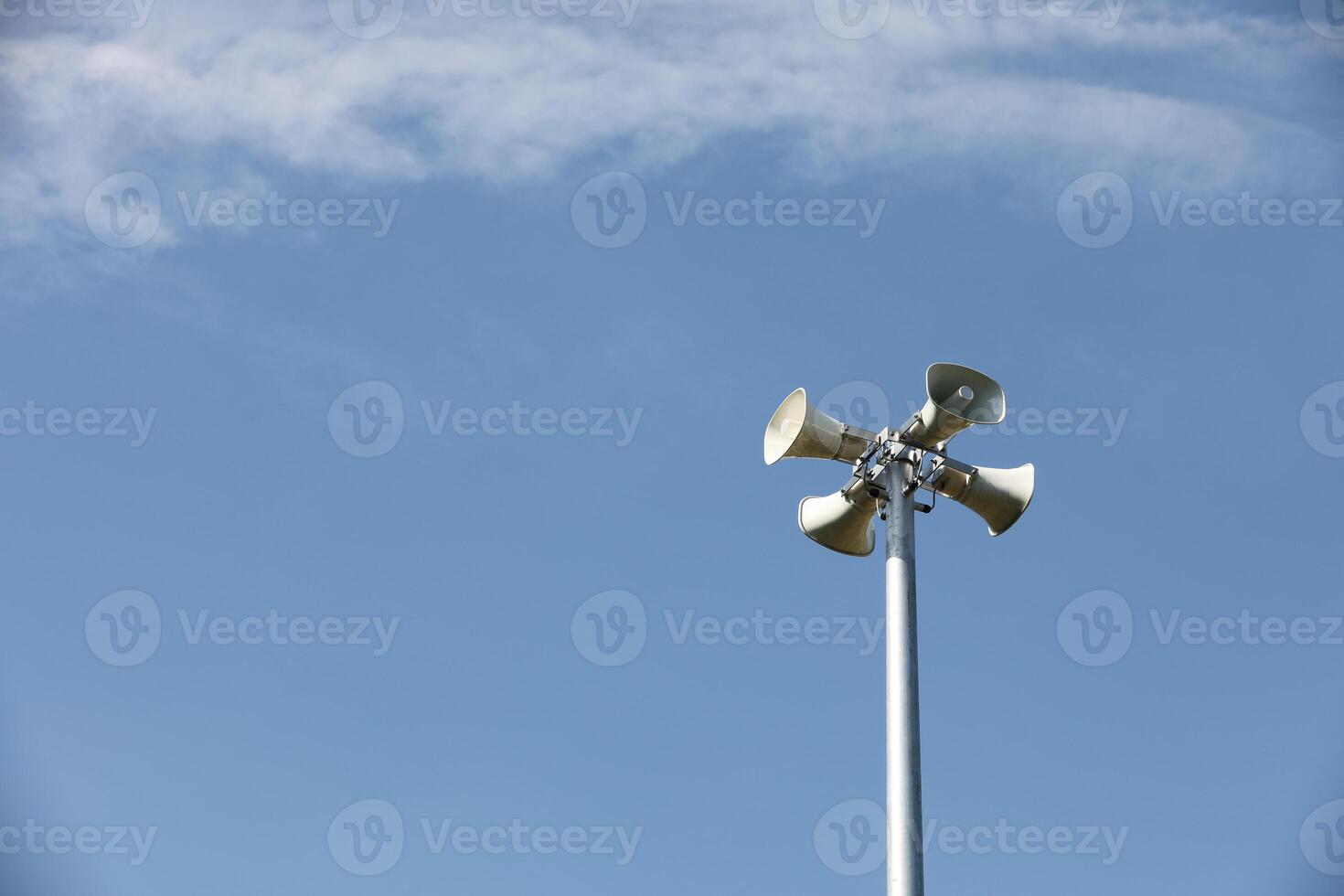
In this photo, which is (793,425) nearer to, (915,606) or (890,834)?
(915,606)

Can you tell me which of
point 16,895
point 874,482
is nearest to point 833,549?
point 874,482

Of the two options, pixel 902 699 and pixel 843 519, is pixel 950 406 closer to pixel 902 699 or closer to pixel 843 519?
pixel 843 519

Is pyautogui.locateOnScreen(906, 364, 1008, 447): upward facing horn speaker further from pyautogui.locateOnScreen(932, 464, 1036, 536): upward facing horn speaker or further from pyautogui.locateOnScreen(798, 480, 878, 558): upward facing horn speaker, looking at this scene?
pyautogui.locateOnScreen(798, 480, 878, 558): upward facing horn speaker

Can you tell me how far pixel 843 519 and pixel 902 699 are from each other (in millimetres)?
2594

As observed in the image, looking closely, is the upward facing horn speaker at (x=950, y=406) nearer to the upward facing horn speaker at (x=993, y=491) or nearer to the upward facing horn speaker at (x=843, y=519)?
the upward facing horn speaker at (x=993, y=491)

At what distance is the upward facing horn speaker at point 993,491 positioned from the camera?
15.1m

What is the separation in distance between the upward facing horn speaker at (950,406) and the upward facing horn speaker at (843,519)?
797 millimetres

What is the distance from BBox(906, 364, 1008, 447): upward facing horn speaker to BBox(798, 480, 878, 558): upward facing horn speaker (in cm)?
80

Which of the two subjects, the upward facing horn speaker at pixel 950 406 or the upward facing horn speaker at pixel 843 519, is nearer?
the upward facing horn speaker at pixel 950 406

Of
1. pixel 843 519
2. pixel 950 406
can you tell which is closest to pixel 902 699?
pixel 843 519

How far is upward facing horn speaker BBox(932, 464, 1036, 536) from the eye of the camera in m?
15.1

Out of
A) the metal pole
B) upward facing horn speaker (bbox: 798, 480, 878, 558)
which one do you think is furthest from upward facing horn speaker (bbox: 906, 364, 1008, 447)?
upward facing horn speaker (bbox: 798, 480, 878, 558)

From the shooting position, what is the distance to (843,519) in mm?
15648

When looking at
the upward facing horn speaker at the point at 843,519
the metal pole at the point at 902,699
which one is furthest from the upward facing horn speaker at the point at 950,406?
the upward facing horn speaker at the point at 843,519
